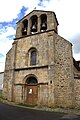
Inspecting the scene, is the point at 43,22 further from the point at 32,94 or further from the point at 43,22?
the point at 32,94

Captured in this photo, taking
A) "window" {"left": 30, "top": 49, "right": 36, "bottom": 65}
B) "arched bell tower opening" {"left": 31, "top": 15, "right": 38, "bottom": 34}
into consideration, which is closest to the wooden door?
"window" {"left": 30, "top": 49, "right": 36, "bottom": 65}

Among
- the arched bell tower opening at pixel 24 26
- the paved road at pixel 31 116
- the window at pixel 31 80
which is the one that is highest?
the arched bell tower opening at pixel 24 26

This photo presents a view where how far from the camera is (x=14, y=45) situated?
19031mm

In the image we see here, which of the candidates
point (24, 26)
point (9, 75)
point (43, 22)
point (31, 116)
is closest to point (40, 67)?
point (9, 75)

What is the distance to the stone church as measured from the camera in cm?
1533

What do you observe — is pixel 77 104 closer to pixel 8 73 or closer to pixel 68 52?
pixel 68 52

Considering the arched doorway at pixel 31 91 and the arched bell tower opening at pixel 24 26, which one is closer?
the arched doorway at pixel 31 91

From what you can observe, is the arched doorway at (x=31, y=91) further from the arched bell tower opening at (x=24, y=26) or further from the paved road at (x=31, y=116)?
the arched bell tower opening at (x=24, y=26)

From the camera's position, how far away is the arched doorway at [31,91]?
16.3m

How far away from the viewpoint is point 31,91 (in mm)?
16703

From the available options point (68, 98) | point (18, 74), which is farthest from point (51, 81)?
point (18, 74)

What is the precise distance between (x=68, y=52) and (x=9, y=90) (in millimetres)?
7591

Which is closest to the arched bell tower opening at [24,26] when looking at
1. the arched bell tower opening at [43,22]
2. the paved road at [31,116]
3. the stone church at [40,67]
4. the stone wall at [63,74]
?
the stone church at [40,67]

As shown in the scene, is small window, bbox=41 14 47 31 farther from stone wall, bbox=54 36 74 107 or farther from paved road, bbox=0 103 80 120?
paved road, bbox=0 103 80 120
